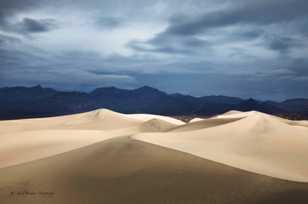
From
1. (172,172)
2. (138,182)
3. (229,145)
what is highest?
(229,145)

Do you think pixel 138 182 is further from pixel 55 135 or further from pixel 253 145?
pixel 55 135

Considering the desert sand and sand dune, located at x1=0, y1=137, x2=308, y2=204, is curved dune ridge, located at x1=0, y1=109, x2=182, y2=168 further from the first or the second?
sand dune, located at x1=0, y1=137, x2=308, y2=204

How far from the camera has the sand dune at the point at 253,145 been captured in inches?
431

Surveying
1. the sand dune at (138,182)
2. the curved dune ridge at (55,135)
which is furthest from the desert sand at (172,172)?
the curved dune ridge at (55,135)

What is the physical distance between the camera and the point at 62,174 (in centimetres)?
1066

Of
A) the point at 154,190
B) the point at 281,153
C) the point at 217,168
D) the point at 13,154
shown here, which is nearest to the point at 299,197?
the point at 217,168

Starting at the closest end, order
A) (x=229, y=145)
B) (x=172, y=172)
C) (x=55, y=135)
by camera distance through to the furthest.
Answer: (x=172, y=172), (x=229, y=145), (x=55, y=135)

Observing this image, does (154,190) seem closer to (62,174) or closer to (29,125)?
(62,174)

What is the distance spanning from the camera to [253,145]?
47.5 feet

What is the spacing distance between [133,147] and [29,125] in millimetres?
28561

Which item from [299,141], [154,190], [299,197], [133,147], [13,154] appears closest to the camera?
[299,197]

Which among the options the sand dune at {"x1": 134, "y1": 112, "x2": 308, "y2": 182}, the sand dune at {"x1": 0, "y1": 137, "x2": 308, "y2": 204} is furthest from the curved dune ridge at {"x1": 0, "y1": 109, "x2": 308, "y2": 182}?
the sand dune at {"x1": 0, "y1": 137, "x2": 308, "y2": 204}

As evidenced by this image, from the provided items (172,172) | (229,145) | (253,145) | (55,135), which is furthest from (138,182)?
(55,135)

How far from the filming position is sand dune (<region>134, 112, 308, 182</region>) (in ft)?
35.9
